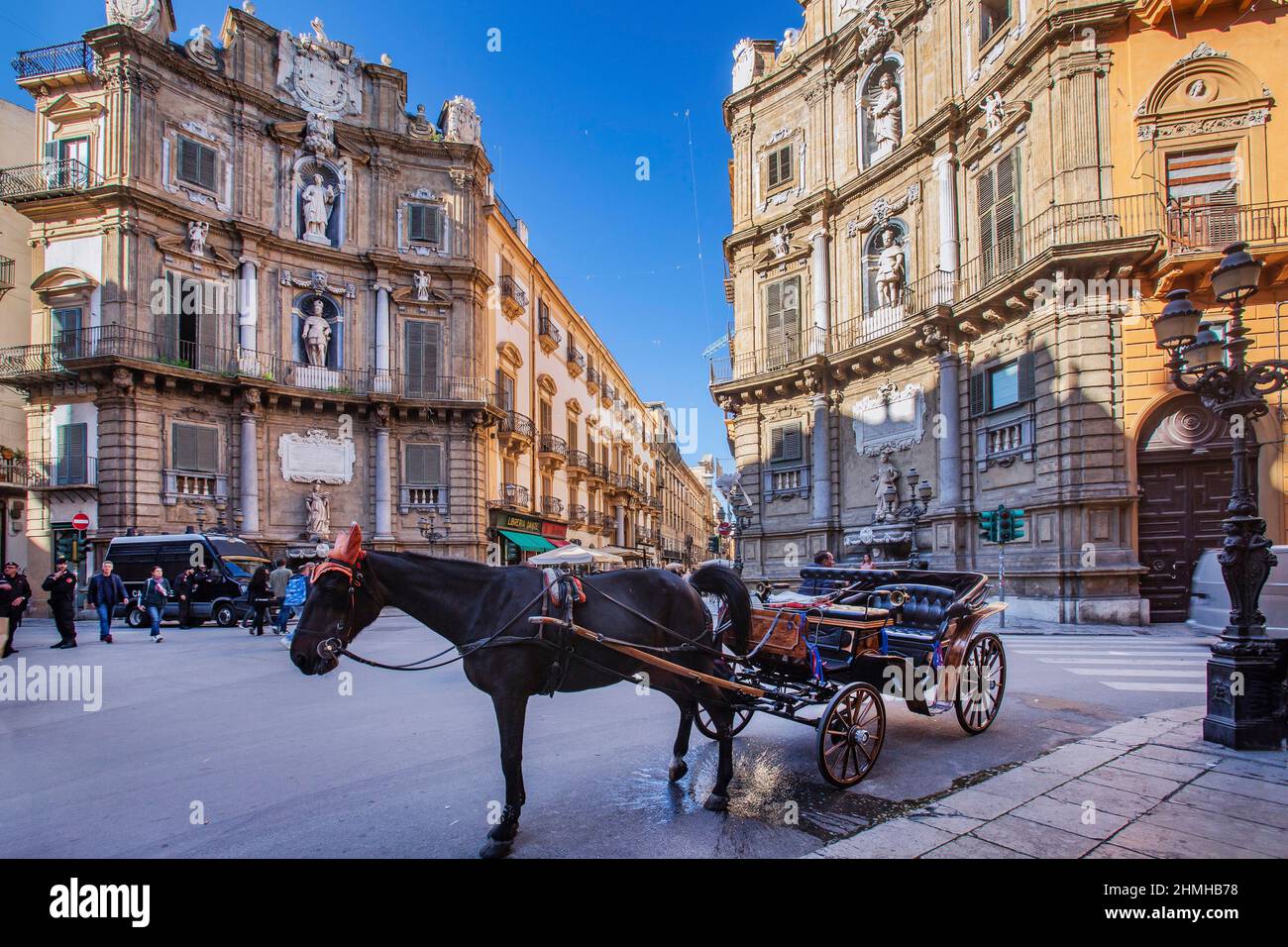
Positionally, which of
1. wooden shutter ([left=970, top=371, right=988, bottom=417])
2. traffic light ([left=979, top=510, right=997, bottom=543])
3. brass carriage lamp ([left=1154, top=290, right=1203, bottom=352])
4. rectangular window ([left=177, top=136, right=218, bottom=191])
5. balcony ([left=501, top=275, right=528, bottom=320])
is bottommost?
traffic light ([left=979, top=510, right=997, bottom=543])

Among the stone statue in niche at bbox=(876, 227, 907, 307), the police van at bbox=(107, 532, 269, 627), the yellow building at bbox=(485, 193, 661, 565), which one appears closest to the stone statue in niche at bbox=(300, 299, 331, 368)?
the yellow building at bbox=(485, 193, 661, 565)

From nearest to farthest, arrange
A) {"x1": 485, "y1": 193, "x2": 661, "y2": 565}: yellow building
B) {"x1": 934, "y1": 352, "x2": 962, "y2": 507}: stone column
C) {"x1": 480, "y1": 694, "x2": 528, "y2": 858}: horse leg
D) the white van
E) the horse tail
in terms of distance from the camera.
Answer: {"x1": 480, "y1": 694, "x2": 528, "y2": 858}: horse leg, the horse tail, the white van, {"x1": 934, "y1": 352, "x2": 962, "y2": 507}: stone column, {"x1": 485, "y1": 193, "x2": 661, "y2": 565}: yellow building

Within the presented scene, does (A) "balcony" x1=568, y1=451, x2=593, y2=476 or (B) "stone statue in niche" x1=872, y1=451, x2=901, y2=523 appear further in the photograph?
(A) "balcony" x1=568, y1=451, x2=593, y2=476

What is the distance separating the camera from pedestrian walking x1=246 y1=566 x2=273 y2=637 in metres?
16.5

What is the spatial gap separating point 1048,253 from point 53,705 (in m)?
19.3

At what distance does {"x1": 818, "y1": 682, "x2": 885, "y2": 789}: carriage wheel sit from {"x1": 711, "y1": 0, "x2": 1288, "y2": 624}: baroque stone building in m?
13.0

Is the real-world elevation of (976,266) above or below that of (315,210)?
below

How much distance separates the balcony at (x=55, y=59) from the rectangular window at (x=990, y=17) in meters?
28.3

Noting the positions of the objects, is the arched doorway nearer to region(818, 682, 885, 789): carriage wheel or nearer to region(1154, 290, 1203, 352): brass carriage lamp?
region(1154, 290, 1203, 352): brass carriage lamp

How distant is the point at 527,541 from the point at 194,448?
13499 millimetres

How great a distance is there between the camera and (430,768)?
5.46m

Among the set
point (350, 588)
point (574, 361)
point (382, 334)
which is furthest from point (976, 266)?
point (574, 361)

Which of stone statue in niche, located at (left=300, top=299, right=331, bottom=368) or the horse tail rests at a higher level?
stone statue in niche, located at (left=300, top=299, right=331, bottom=368)

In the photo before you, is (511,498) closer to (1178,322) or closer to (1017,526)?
(1017,526)
